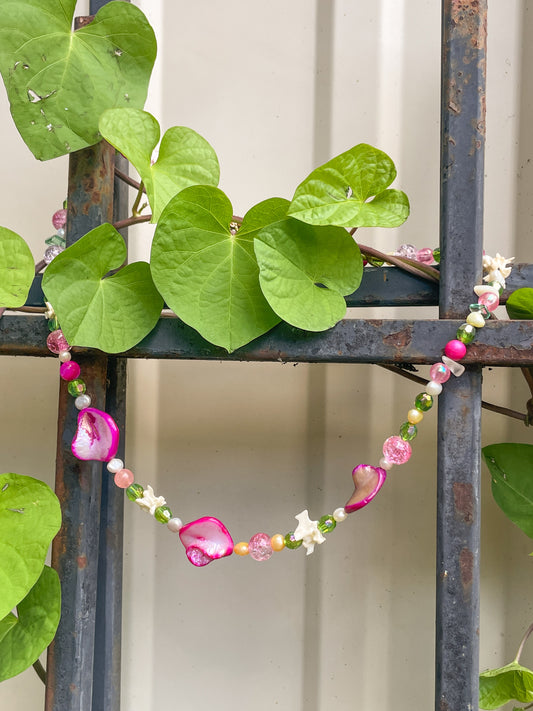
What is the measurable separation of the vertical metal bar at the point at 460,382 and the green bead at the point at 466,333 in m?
0.02

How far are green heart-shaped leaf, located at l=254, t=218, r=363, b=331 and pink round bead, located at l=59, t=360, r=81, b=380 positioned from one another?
18 centimetres

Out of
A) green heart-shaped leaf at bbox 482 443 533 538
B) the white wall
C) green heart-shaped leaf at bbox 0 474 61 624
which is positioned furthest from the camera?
the white wall

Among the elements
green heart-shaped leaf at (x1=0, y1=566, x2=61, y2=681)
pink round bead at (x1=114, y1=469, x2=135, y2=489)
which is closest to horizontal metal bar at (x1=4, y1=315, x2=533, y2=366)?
pink round bead at (x1=114, y1=469, x2=135, y2=489)

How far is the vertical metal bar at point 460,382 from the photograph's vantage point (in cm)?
42

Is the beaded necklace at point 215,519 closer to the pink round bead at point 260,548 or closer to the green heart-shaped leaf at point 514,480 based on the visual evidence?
the pink round bead at point 260,548

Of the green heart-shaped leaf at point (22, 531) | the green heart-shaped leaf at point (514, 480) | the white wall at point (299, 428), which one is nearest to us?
the green heart-shaped leaf at point (22, 531)

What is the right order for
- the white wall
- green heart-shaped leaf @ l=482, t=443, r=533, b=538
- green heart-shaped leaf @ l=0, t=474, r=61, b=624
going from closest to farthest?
1. green heart-shaped leaf @ l=0, t=474, r=61, b=624
2. green heart-shaped leaf @ l=482, t=443, r=533, b=538
3. the white wall

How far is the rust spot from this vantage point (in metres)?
0.43

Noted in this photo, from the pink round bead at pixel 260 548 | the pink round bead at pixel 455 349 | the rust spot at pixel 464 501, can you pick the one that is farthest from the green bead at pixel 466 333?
the pink round bead at pixel 260 548

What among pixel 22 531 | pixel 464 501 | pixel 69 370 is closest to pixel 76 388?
pixel 69 370

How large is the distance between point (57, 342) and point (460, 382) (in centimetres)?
33

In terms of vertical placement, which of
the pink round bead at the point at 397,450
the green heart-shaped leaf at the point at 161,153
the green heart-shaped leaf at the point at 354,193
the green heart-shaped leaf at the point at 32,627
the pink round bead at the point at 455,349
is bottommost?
the green heart-shaped leaf at the point at 32,627

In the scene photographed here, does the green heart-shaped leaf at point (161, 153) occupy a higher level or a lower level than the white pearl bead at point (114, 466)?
higher

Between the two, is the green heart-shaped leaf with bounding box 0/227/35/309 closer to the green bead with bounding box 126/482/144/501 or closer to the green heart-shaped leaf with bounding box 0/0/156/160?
the green heart-shaped leaf with bounding box 0/0/156/160
